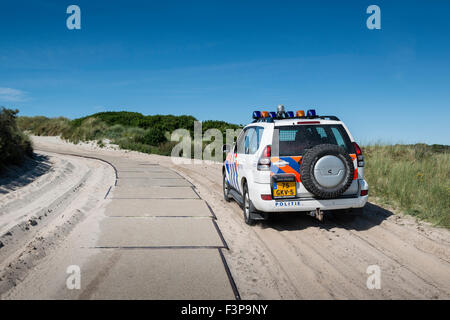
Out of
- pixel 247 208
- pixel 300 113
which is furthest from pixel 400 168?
pixel 247 208

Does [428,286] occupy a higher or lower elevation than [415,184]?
lower

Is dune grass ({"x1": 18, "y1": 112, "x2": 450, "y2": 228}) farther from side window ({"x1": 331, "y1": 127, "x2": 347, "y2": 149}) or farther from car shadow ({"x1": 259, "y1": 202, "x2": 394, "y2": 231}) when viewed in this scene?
side window ({"x1": 331, "y1": 127, "x2": 347, "y2": 149})

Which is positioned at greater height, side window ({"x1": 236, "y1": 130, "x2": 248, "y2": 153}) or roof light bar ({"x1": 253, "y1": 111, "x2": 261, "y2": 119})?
roof light bar ({"x1": 253, "y1": 111, "x2": 261, "y2": 119})

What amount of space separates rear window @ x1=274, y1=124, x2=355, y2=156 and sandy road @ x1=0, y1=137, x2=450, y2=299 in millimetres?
1515

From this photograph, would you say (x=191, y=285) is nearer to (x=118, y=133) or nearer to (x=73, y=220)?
(x=73, y=220)

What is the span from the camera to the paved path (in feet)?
12.7

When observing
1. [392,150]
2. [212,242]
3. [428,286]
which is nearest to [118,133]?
[392,150]

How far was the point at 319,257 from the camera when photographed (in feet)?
16.4

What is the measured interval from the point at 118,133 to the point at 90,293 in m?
31.6

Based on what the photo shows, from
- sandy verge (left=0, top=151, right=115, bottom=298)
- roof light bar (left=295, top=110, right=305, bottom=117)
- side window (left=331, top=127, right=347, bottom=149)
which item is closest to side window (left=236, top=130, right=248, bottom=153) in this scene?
roof light bar (left=295, top=110, right=305, bottom=117)

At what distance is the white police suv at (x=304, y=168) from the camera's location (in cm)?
564

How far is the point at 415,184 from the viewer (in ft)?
28.4

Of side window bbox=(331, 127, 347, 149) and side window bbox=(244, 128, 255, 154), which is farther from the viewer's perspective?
side window bbox=(244, 128, 255, 154)

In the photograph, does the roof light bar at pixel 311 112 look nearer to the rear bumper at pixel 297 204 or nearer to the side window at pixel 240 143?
the side window at pixel 240 143
